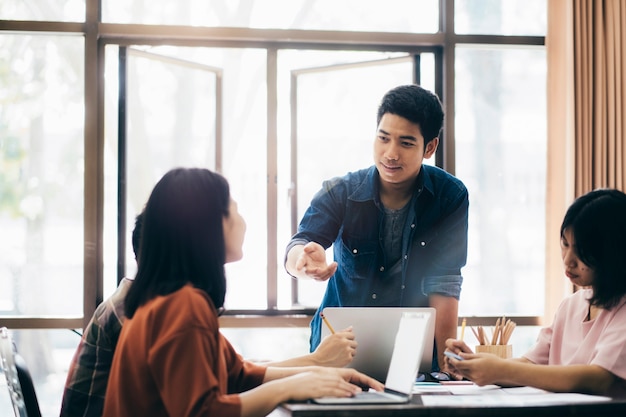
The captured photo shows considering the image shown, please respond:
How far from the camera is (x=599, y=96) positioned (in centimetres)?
366

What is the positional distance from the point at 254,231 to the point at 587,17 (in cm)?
202

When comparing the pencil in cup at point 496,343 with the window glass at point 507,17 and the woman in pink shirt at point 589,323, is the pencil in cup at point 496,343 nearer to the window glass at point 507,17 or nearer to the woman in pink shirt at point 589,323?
the woman in pink shirt at point 589,323

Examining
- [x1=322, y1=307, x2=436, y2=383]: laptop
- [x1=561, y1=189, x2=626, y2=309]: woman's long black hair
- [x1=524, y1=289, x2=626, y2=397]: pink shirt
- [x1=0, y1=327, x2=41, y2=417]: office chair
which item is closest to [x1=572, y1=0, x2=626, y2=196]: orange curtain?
[x1=524, y1=289, x2=626, y2=397]: pink shirt

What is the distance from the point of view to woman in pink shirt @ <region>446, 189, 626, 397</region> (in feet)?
5.44

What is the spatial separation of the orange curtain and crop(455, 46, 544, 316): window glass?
262 mm

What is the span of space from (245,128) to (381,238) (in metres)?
1.64

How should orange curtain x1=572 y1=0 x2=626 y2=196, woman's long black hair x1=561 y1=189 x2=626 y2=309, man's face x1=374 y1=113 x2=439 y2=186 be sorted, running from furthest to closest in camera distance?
orange curtain x1=572 y1=0 x2=626 y2=196, man's face x1=374 y1=113 x2=439 y2=186, woman's long black hair x1=561 y1=189 x2=626 y2=309

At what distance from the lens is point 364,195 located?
2.39 m

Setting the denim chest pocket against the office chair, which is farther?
the denim chest pocket

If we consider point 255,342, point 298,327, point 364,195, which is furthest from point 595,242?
point 255,342

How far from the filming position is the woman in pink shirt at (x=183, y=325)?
4.58 feet

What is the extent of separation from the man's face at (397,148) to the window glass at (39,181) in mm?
1969

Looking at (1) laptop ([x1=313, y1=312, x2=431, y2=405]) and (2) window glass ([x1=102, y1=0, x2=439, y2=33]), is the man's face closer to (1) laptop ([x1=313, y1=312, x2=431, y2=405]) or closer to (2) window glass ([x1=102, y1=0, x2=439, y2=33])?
(1) laptop ([x1=313, y1=312, x2=431, y2=405])

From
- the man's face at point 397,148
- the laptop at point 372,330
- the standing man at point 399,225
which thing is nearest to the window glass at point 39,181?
the standing man at point 399,225
